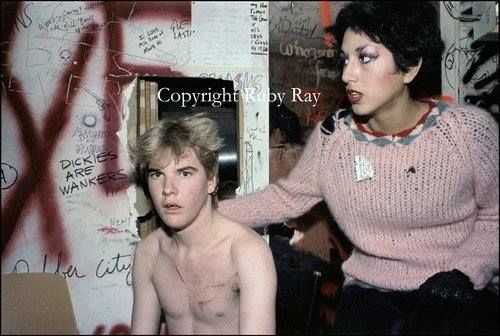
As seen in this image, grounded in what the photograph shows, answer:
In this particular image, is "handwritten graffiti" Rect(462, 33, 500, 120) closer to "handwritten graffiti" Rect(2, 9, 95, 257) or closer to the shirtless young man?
the shirtless young man

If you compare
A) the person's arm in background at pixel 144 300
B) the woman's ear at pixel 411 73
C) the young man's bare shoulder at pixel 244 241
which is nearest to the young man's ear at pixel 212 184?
the young man's bare shoulder at pixel 244 241

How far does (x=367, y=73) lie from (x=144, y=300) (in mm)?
953

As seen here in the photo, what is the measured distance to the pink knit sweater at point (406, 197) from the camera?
5.34ft

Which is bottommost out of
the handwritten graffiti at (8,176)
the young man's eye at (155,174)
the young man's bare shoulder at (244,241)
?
the young man's bare shoulder at (244,241)

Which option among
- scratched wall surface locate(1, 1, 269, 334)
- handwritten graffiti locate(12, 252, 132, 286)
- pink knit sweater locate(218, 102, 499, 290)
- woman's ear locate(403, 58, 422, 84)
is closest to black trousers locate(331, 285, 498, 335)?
pink knit sweater locate(218, 102, 499, 290)

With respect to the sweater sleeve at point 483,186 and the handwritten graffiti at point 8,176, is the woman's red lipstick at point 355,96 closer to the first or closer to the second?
the sweater sleeve at point 483,186

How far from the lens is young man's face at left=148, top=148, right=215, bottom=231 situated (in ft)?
4.99

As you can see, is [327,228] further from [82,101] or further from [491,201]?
[82,101]

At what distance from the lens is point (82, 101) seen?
1.99 metres

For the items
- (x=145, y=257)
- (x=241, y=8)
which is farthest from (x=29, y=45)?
(x=145, y=257)

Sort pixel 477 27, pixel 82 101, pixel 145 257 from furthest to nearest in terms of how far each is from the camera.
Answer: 1. pixel 82 101
2. pixel 477 27
3. pixel 145 257

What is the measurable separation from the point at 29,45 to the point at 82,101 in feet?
0.86

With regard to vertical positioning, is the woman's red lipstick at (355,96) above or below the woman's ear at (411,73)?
below

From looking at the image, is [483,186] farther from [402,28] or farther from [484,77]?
[402,28]
